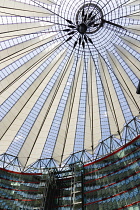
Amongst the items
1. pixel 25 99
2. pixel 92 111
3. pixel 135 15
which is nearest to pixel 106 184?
pixel 92 111

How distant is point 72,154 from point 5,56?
18.3 metres

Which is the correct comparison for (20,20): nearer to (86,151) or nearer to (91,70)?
(91,70)

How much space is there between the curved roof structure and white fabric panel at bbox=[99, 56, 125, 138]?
0.14 meters

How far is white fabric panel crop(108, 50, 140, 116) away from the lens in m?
32.2

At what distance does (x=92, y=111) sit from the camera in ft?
114

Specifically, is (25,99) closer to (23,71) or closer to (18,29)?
(23,71)

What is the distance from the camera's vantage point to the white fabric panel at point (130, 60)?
3116 centimetres

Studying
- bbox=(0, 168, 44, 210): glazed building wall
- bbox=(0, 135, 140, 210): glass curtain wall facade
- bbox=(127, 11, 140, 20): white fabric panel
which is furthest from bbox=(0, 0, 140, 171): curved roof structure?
bbox=(0, 168, 44, 210): glazed building wall

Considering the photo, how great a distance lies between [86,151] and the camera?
1503 inches

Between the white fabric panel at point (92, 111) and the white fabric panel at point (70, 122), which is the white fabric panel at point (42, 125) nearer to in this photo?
the white fabric panel at point (70, 122)

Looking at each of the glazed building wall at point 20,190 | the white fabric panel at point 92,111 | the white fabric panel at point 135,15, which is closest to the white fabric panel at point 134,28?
the white fabric panel at point 135,15

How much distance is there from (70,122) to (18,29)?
14.6 metres

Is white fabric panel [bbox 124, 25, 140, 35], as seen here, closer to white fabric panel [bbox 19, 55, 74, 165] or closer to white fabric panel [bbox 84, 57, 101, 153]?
white fabric panel [bbox 84, 57, 101, 153]

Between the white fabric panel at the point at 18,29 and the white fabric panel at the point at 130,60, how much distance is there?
1009 centimetres
